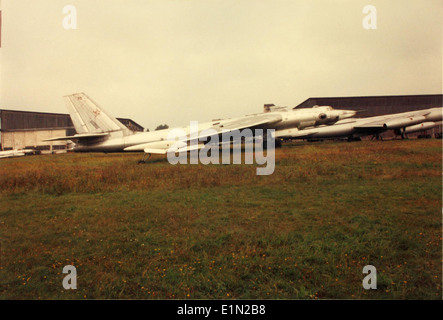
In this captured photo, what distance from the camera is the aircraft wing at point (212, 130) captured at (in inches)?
733

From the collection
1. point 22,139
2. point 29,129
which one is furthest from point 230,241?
point 29,129

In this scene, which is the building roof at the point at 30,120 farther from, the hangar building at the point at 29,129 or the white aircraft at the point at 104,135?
the white aircraft at the point at 104,135

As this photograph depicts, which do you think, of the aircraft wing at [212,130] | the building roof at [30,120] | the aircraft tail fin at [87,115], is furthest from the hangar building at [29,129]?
the aircraft wing at [212,130]

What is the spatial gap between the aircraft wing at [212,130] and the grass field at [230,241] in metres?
9.38

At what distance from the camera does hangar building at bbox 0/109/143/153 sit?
1779 inches

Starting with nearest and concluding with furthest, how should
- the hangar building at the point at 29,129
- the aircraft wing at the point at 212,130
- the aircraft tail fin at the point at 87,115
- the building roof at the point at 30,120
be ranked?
the aircraft tail fin at the point at 87,115 < the aircraft wing at the point at 212,130 < the building roof at the point at 30,120 < the hangar building at the point at 29,129

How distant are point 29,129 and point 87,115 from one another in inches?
1624

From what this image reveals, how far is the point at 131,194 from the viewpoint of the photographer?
29.8ft

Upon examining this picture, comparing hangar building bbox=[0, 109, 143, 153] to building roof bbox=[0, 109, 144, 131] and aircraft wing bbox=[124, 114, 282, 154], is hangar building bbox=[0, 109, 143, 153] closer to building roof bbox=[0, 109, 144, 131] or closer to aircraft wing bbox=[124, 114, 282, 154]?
building roof bbox=[0, 109, 144, 131]

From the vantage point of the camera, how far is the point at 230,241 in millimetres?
4777

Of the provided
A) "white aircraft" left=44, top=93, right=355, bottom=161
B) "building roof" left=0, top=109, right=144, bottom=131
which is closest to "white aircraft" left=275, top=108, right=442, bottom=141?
"white aircraft" left=44, top=93, right=355, bottom=161
